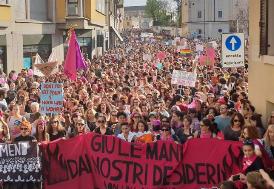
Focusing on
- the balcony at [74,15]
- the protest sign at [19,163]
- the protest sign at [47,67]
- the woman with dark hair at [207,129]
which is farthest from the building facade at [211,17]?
the protest sign at [19,163]

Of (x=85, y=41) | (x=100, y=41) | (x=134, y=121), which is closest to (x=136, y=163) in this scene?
(x=134, y=121)

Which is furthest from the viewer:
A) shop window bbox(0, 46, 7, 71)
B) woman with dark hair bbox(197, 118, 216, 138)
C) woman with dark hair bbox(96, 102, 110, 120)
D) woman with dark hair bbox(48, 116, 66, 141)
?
shop window bbox(0, 46, 7, 71)

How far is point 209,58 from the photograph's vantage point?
2372 cm

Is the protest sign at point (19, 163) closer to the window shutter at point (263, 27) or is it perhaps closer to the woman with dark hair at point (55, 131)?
the woman with dark hair at point (55, 131)

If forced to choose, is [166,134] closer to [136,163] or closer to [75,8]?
[136,163]

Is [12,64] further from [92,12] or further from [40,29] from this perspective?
[92,12]

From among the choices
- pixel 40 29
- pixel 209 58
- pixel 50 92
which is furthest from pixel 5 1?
pixel 50 92

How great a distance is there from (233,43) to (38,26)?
66.2ft

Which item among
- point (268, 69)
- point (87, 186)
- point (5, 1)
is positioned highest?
point (5, 1)

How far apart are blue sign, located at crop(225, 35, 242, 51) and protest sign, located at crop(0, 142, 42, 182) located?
19.8 ft

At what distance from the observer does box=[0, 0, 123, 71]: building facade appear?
26.6 meters

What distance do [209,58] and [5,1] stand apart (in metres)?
9.64

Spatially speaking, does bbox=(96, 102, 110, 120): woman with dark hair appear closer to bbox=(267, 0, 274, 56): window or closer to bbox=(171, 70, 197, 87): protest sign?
bbox=(267, 0, 274, 56): window

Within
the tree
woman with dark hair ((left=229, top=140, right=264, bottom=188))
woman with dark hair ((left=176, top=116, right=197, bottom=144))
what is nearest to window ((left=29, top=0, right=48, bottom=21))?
woman with dark hair ((left=176, top=116, right=197, bottom=144))
